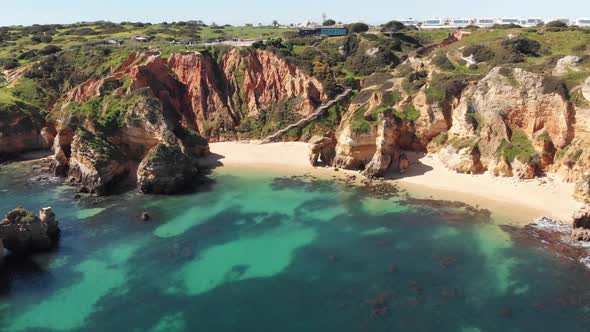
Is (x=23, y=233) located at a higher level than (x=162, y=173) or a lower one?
lower

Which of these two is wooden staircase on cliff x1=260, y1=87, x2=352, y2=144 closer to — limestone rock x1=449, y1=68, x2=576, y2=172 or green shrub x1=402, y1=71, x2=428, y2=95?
green shrub x1=402, y1=71, x2=428, y2=95

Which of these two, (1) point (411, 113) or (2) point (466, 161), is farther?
(1) point (411, 113)

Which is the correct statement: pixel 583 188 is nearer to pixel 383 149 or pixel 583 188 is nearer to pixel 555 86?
pixel 555 86

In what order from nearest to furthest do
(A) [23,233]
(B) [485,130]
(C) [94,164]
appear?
(A) [23,233] → (C) [94,164] → (B) [485,130]

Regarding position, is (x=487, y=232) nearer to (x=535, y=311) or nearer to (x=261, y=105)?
(x=535, y=311)

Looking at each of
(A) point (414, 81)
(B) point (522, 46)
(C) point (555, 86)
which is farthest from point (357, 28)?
(C) point (555, 86)

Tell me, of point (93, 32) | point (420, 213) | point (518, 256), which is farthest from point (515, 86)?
point (93, 32)

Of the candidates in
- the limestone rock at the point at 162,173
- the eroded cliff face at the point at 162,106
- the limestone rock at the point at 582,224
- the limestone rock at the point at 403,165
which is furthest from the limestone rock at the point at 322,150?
the limestone rock at the point at 582,224
